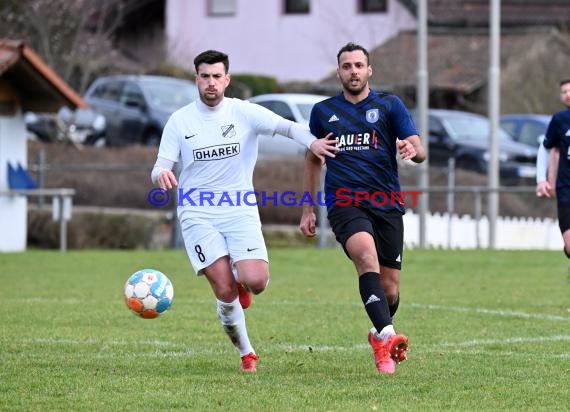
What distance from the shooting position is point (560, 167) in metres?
12.7

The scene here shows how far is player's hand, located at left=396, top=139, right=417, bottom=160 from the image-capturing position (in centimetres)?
874

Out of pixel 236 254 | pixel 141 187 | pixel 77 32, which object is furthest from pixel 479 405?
pixel 77 32

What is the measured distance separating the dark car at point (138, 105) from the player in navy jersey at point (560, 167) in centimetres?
1681

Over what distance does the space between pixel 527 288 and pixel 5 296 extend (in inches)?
234

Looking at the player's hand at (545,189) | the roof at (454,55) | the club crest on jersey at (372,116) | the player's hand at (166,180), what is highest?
the roof at (454,55)

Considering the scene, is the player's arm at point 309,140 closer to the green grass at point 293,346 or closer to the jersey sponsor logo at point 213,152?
the jersey sponsor logo at point 213,152

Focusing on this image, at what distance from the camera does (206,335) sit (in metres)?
11.4

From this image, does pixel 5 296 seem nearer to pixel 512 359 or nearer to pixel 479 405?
pixel 512 359

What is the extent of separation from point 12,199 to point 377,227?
49.1ft

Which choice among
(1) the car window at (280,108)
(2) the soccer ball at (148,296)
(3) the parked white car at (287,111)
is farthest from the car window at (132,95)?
(2) the soccer ball at (148,296)

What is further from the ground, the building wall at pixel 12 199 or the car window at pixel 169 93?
the car window at pixel 169 93

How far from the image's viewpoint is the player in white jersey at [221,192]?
29.7ft

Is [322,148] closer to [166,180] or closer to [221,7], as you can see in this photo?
[166,180]

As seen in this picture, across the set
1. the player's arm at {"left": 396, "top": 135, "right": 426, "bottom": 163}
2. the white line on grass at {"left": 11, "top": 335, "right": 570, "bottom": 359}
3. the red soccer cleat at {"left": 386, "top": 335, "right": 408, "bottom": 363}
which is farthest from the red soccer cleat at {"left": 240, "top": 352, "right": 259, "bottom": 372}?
the player's arm at {"left": 396, "top": 135, "right": 426, "bottom": 163}
